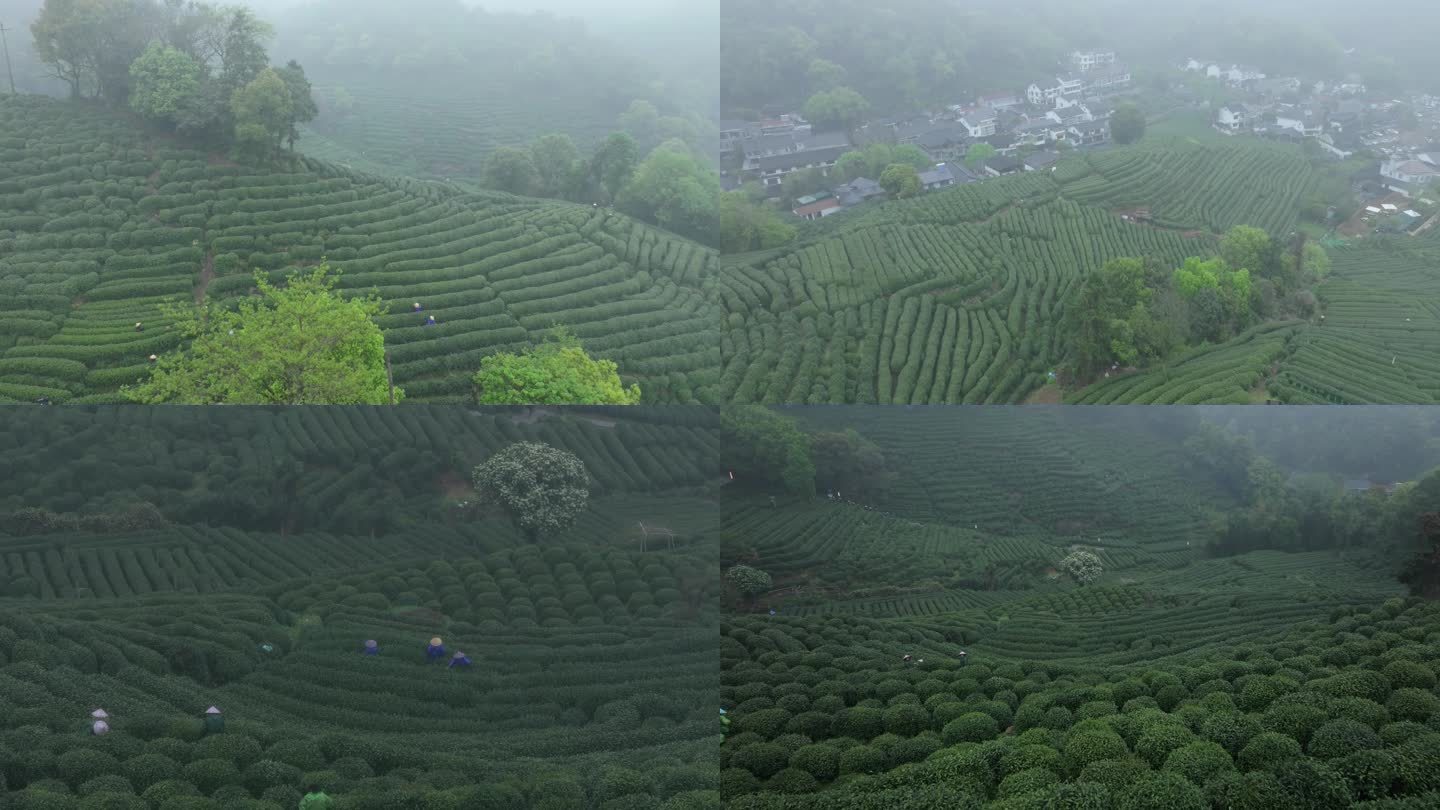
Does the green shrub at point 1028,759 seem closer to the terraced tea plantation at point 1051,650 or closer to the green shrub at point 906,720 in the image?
the terraced tea plantation at point 1051,650

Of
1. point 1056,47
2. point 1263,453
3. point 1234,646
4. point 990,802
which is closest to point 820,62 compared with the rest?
point 1056,47

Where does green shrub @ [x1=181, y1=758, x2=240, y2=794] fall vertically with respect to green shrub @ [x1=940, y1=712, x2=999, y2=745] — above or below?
above

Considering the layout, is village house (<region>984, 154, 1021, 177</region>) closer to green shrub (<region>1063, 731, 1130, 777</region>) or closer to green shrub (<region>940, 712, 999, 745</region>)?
green shrub (<region>940, 712, 999, 745</region>)

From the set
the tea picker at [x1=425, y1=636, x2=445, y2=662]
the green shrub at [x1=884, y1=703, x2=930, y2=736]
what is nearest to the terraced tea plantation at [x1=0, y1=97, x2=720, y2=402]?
the tea picker at [x1=425, y1=636, x2=445, y2=662]

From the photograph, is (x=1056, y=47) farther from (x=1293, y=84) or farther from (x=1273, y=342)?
(x=1273, y=342)

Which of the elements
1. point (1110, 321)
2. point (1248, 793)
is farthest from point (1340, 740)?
point (1110, 321)

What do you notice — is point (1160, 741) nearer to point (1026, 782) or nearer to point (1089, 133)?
point (1026, 782)

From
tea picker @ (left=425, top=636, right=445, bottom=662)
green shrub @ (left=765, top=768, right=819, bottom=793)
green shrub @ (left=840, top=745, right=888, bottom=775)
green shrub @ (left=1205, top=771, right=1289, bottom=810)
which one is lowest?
green shrub @ (left=765, top=768, right=819, bottom=793)

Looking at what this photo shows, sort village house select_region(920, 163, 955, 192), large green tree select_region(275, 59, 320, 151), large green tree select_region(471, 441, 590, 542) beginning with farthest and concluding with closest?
1. village house select_region(920, 163, 955, 192)
2. large green tree select_region(275, 59, 320, 151)
3. large green tree select_region(471, 441, 590, 542)
